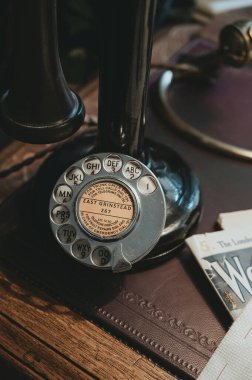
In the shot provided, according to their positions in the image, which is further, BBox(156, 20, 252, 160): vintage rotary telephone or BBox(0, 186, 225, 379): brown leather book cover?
BBox(156, 20, 252, 160): vintage rotary telephone

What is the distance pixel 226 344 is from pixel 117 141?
0.97 feet

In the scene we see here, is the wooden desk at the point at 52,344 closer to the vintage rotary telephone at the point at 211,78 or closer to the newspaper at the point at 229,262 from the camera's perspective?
the newspaper at the point at 229,262

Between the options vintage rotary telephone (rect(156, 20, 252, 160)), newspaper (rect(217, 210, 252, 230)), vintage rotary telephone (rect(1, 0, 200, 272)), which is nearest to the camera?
vintage rotary telephone (rect(1, 0, 200, 272))

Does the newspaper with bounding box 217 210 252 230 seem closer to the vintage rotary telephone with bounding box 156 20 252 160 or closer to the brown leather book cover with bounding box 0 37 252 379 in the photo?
the brown leather book cover with bounding box 0 37 252 379

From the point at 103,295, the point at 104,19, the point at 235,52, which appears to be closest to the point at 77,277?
the point at 103,295

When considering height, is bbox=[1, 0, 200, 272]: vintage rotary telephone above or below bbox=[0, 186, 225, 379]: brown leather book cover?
above

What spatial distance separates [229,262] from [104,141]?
0.24 meters

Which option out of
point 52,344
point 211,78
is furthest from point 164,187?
point 211,78

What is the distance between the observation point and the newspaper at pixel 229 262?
25.5 inches

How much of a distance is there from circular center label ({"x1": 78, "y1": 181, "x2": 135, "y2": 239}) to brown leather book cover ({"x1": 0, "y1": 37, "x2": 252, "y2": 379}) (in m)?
0.07

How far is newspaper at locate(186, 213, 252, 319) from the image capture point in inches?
25.5

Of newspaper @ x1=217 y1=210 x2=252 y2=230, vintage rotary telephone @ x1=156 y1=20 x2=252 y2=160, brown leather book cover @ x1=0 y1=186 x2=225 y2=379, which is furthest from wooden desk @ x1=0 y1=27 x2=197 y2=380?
vintage rotary telephone @ x1=156 y1=20 x2=252 y2=160

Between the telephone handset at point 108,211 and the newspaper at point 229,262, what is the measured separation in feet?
0.31

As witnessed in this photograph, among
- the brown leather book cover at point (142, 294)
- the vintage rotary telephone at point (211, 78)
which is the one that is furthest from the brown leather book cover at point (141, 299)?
the vintage rotary telephone at point (211, 78)
